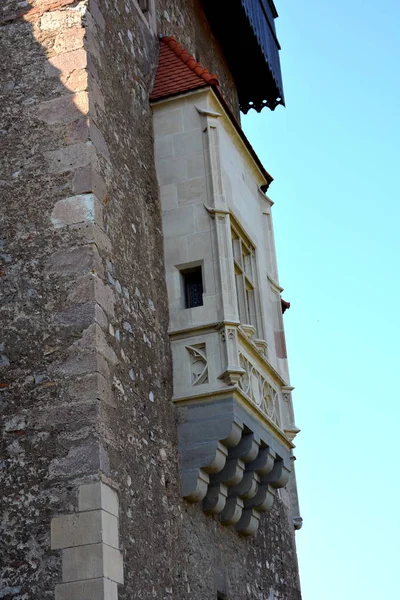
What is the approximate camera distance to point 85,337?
8.21 m

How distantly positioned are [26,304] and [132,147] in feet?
7.62

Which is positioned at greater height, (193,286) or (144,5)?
(144,5)

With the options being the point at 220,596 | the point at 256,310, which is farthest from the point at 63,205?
the point at 220,596

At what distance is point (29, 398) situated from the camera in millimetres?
8180

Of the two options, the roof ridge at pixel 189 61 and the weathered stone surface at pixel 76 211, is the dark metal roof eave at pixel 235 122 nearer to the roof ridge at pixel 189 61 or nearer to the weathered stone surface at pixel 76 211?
the roof ridge at pixel 189 61

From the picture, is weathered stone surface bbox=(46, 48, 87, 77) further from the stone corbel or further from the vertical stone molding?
the vertical stone molding

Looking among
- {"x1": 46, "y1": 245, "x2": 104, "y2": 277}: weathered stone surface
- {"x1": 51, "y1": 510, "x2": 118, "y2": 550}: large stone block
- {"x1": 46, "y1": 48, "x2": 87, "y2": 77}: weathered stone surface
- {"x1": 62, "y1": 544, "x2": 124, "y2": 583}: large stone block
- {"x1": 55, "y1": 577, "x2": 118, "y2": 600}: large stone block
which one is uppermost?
{"x1": 46, "y1": 48, "x2": 87, "y2": 77}: weathered stone surface

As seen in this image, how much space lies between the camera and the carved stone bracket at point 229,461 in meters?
9.55

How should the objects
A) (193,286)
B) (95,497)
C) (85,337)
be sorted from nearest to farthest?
(95,497)
(85,337)
(193,286)

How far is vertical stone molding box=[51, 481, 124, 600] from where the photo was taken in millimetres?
7387

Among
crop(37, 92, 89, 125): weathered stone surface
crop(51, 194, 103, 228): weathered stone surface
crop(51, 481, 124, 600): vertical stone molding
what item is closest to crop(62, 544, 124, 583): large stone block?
crop(51, 481, 124, 600): vertical stone molding

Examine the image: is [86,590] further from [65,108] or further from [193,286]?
[65,108]

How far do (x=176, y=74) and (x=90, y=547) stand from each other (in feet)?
18.5

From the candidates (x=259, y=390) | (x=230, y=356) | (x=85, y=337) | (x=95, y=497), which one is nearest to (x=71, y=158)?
(x=85, y=337)
